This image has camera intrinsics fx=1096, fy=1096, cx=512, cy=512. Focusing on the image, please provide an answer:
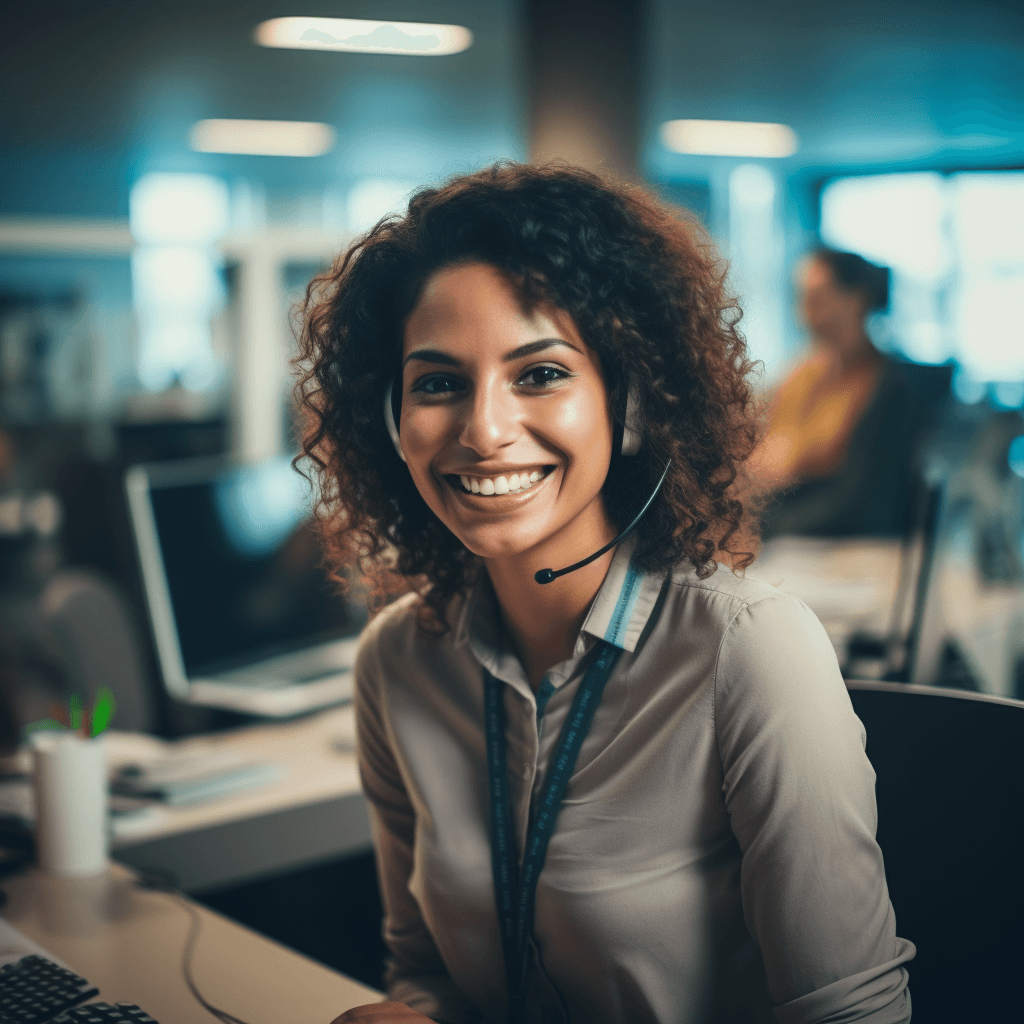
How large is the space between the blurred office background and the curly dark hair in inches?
5.0

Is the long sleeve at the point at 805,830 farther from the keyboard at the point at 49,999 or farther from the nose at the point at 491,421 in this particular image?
the keyboard at the point at 49,999

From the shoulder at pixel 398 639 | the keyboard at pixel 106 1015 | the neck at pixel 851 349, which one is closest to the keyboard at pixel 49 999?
the keyboard at pixel 106 1015

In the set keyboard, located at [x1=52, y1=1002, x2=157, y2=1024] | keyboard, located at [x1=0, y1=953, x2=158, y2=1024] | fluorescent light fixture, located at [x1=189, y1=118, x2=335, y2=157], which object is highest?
fluorescent light fixture, located at [x1=189, y1=118, x2=335, y2=157]

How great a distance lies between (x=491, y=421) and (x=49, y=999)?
2.43 ft

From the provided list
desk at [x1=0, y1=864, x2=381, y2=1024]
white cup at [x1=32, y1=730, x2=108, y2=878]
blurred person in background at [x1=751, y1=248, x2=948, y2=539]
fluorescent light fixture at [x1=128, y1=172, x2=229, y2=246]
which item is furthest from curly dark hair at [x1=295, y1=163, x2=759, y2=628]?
fluorescent light fixture at [x1=128, y1=172, x2=229, y2=246]

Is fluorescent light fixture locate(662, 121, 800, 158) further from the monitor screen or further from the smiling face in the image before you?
the smiling face

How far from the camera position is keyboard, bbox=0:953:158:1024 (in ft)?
3.49

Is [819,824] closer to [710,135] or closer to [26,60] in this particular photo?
[26,60]

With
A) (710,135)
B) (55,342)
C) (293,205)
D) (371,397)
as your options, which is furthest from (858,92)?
(371,397)

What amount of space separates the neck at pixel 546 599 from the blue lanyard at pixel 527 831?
64 millimetres

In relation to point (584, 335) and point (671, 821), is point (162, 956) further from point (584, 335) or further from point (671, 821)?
point (584, 335)

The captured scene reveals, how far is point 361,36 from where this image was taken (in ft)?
16.1

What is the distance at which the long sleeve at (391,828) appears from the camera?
131 centimetres

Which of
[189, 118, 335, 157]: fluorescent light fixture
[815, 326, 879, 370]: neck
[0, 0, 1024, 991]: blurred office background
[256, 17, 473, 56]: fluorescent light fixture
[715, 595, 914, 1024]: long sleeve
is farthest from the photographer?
[189, 118, 335, 157]: fluorescent light fixture
